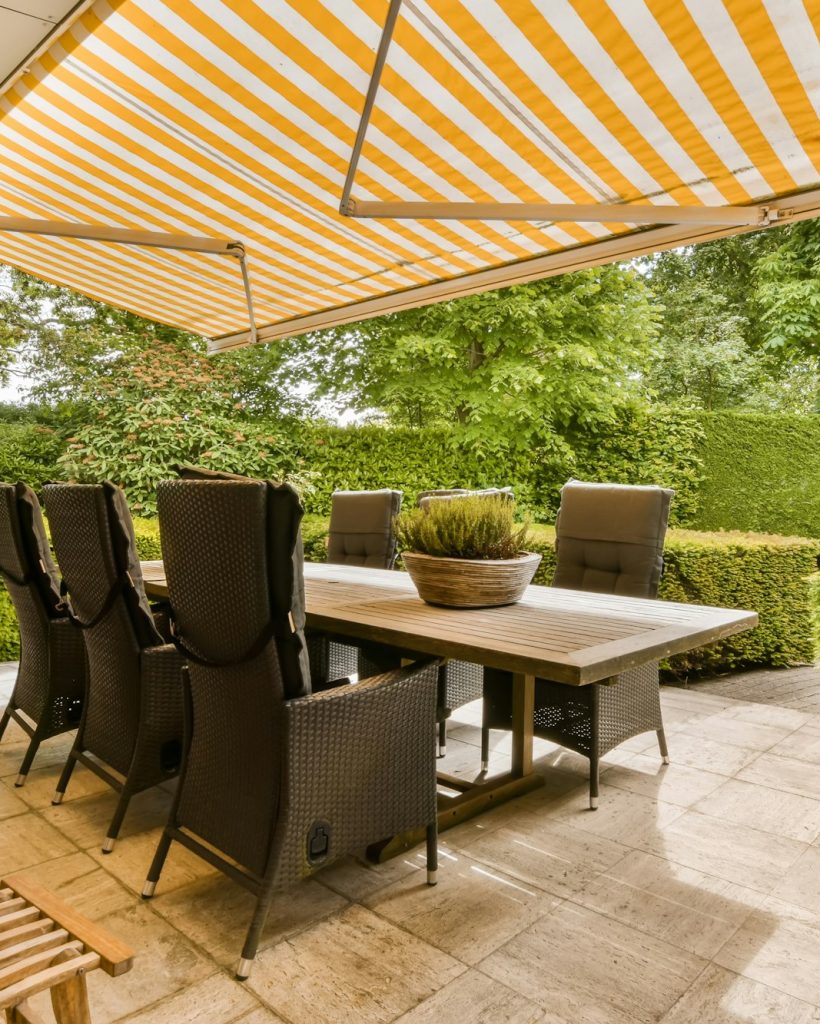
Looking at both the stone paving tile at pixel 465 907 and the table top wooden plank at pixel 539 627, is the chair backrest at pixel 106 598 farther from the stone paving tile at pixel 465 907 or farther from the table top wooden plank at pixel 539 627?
the stone paving tile at pixel 465 907

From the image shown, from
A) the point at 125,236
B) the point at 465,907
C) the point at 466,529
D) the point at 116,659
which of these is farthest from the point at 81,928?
the point at 125,236

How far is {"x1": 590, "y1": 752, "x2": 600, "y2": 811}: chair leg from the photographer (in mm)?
2861

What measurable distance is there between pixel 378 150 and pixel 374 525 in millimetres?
2376

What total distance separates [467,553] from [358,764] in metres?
0.87

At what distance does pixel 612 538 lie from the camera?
344 centimetres

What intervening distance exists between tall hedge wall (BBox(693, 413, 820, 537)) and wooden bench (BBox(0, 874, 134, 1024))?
8.41 metres

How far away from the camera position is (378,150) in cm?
254

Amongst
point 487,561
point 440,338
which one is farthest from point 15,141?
point 440,338

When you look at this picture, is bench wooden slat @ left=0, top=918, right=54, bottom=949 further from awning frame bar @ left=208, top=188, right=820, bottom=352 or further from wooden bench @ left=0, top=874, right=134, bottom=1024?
awning frame bar @ left=208, top=188, right=820, bottom=352

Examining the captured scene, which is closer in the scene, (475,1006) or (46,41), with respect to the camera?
(475,1006)

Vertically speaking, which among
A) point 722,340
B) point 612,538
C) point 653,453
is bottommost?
point 612,538

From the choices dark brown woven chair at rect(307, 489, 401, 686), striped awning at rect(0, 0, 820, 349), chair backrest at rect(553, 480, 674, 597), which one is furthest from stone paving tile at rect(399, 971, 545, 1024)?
dark brown woven chair at rect(307, 489, 401, 686)

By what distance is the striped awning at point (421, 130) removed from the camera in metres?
1.97

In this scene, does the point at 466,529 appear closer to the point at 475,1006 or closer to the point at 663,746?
the point at 475,1006
